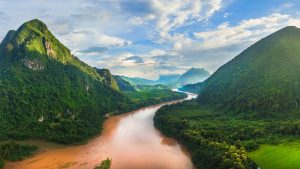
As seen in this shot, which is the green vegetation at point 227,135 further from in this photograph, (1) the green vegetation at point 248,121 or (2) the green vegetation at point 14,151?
(2) the green vegetation at point 14,151

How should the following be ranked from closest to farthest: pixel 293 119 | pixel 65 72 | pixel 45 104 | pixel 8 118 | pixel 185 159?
pixel 185 159 → pixel 293 119 → pixel 8 118 → pixel 45 104 → pixel 65 72

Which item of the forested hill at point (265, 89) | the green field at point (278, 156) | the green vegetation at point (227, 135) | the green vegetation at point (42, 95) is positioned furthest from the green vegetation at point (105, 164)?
the forested hill at point (265, 89)

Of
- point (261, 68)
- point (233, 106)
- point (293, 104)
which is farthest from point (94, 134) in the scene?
point (261, 68)

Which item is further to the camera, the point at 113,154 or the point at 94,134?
the point at 94,134

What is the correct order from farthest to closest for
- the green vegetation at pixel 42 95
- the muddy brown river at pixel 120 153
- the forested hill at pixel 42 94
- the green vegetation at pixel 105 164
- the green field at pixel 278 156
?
1. the forested hill at pixel 42 94
2. the green vegetation at pixel 42 95
3. the muddy brown river at pixel 120 153
4. the green vegetation at pixel 105 164
5. the green field at pixel 278 156

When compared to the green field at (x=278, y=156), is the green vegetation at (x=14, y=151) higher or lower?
higher

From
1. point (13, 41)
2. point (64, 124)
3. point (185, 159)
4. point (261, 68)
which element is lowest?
point (185, 159)

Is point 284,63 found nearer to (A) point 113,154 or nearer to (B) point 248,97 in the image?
(B) point 248,97

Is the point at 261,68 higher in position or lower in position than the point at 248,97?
higher
